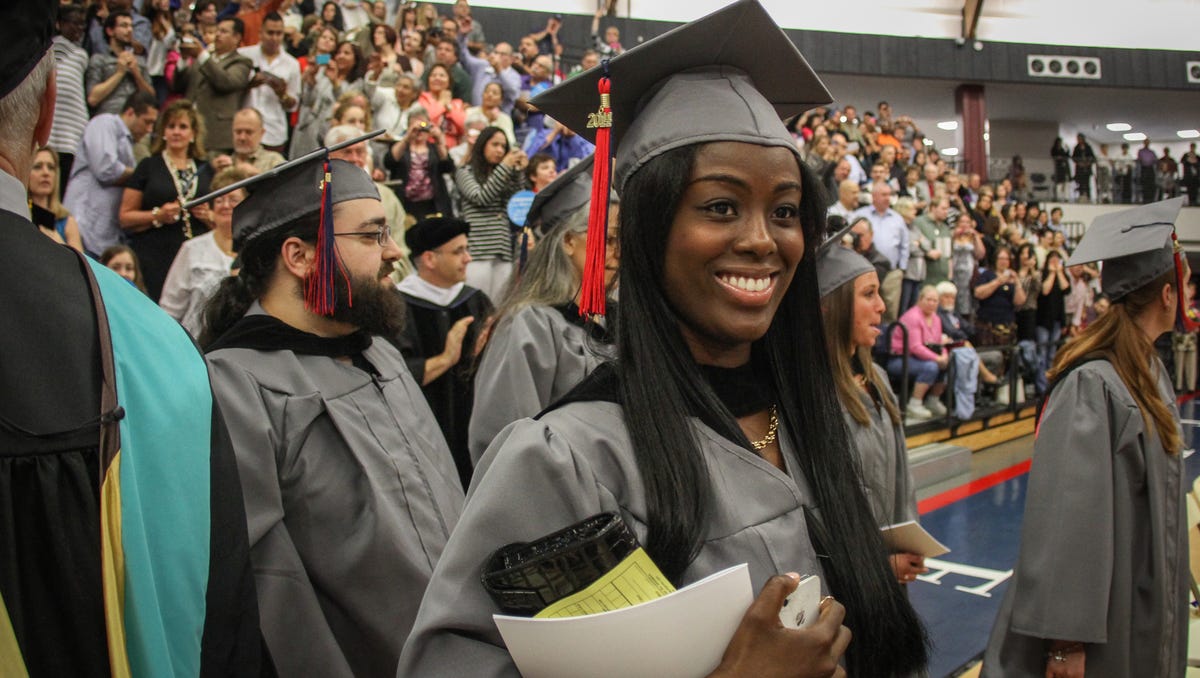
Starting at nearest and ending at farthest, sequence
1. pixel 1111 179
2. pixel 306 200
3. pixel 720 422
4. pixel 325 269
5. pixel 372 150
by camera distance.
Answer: pixel 720 422, pixel 325 269, pixel 306 200, pixel 372 150, pixel 1111 179

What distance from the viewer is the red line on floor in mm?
7133

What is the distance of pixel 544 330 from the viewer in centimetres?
322

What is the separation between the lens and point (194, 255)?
450cm

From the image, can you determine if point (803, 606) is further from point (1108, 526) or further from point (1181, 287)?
point (1181, 287)

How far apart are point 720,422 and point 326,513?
1.29 m

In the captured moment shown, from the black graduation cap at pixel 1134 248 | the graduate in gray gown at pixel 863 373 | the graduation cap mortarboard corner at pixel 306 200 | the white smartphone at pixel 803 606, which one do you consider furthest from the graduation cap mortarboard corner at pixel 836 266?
the white smartphone at pixel 803 606

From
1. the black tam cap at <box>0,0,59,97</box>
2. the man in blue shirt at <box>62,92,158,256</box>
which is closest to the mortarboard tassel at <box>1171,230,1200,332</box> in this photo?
the black tam cap at <box>0,0,59,97</box>

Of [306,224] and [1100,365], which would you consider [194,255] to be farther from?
[1100,365]

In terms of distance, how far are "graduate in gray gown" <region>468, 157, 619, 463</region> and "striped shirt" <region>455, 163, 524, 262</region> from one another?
2.92 m

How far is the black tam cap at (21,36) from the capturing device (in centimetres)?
110

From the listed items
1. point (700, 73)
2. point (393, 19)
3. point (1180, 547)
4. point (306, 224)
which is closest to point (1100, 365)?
point (1180, 547)

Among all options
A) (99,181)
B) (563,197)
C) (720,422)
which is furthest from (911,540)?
(99,181)

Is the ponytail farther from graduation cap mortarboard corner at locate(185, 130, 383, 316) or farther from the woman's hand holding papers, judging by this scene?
the woman's hand holding papers

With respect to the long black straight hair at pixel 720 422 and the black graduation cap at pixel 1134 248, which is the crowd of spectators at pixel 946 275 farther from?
the long black straight hair at pixel 720 422
